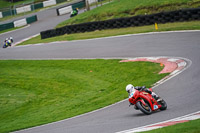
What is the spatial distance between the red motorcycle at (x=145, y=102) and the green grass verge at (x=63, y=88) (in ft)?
9.54

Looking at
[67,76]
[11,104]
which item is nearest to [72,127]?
[11,104]

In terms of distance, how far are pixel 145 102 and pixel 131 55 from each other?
32.2ft

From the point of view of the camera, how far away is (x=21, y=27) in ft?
147

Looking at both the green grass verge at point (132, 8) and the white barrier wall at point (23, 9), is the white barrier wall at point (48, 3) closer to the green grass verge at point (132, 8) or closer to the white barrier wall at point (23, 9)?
the white barrier wall at point (23, 9)

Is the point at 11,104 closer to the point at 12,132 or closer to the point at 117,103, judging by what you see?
the point at 12,132

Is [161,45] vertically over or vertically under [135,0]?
under

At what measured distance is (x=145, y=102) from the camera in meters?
9.98

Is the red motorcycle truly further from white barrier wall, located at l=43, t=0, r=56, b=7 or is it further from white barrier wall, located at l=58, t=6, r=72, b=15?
white barrier wall, located at l=43, t=0, r=56, b=7

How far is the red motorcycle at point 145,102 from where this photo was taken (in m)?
9.89

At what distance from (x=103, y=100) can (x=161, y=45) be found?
307 inches

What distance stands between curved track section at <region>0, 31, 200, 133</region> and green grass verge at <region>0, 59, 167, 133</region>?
110 centimetres

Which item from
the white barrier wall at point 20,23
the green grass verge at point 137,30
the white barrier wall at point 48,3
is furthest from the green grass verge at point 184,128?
the white barrier wall at point 48,3

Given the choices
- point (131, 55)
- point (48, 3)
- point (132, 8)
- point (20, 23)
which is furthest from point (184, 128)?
point (48, 3)

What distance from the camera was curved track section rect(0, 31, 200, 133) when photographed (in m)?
9.67
